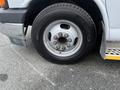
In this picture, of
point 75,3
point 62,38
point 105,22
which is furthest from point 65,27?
point 105,22

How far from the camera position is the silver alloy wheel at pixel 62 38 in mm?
3434

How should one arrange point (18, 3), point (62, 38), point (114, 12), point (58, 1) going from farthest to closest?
point (62, 38)
point (58, 1)
point (18, 3)
point (114, 12)

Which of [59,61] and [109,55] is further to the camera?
[59,61]

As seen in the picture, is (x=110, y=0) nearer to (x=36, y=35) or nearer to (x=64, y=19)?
(x=64, y=19)

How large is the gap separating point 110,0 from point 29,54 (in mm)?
1598

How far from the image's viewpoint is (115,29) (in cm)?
325

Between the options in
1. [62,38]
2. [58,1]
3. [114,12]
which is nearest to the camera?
[114,12]

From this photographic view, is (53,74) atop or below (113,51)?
below

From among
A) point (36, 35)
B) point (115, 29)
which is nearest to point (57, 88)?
point (36, 35)

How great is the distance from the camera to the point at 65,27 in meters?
3.48

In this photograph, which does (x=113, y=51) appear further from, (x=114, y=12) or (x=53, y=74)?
(x=53, y=74)

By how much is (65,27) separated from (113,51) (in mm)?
747

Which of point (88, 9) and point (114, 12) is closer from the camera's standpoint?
point (114, 12)

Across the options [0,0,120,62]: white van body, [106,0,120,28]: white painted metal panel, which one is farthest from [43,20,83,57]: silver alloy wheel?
[106,0,120,28]: white painted metal panel
